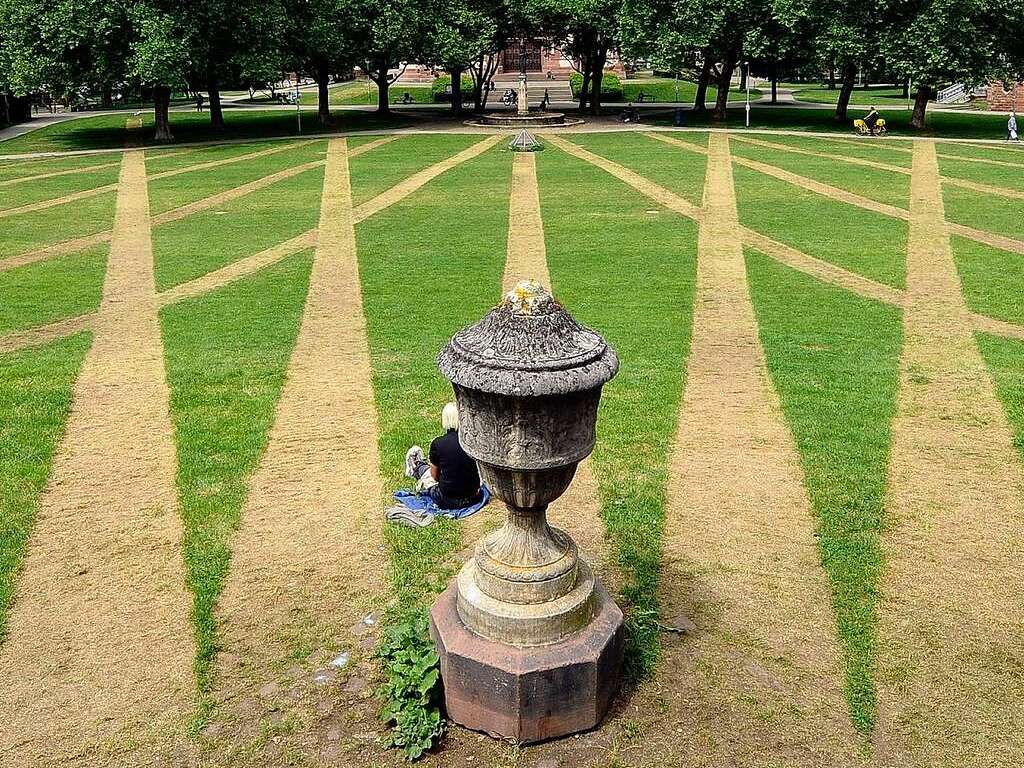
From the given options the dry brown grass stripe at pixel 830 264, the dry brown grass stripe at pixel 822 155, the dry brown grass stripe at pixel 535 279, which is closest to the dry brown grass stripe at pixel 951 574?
the dry brown grass stripe at pixel 830 264

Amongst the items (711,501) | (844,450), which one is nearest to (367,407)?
(711,501)

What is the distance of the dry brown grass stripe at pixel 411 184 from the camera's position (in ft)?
68.8

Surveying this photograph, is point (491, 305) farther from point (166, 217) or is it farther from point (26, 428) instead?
point (166, 217)

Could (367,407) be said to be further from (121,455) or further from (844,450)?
(844,450)

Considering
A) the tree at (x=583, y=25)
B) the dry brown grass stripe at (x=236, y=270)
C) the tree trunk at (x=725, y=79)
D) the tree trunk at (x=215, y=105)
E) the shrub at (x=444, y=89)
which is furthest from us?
the shrub at (x=444, y=89)

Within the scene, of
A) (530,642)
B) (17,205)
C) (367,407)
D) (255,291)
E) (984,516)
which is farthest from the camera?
(17,205)

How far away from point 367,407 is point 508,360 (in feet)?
17.3

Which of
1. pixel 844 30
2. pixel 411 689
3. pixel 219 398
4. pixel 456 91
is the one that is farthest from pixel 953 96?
pixel 411 689

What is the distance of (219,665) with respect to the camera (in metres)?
5.92

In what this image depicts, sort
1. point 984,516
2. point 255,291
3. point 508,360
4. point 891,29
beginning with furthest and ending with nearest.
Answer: point 891,29 < point 255,291 < point 984,516 < point 508,360

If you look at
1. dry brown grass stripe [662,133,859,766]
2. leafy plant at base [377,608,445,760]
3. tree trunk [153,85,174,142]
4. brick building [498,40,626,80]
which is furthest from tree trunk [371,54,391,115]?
leafy plant at base [377,608,445,760]

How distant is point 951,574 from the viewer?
6.77 meters

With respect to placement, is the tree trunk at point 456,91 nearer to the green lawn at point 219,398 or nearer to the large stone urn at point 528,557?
the green lawn at point 219,398

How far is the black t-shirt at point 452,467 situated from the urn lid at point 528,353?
256 centimetres
